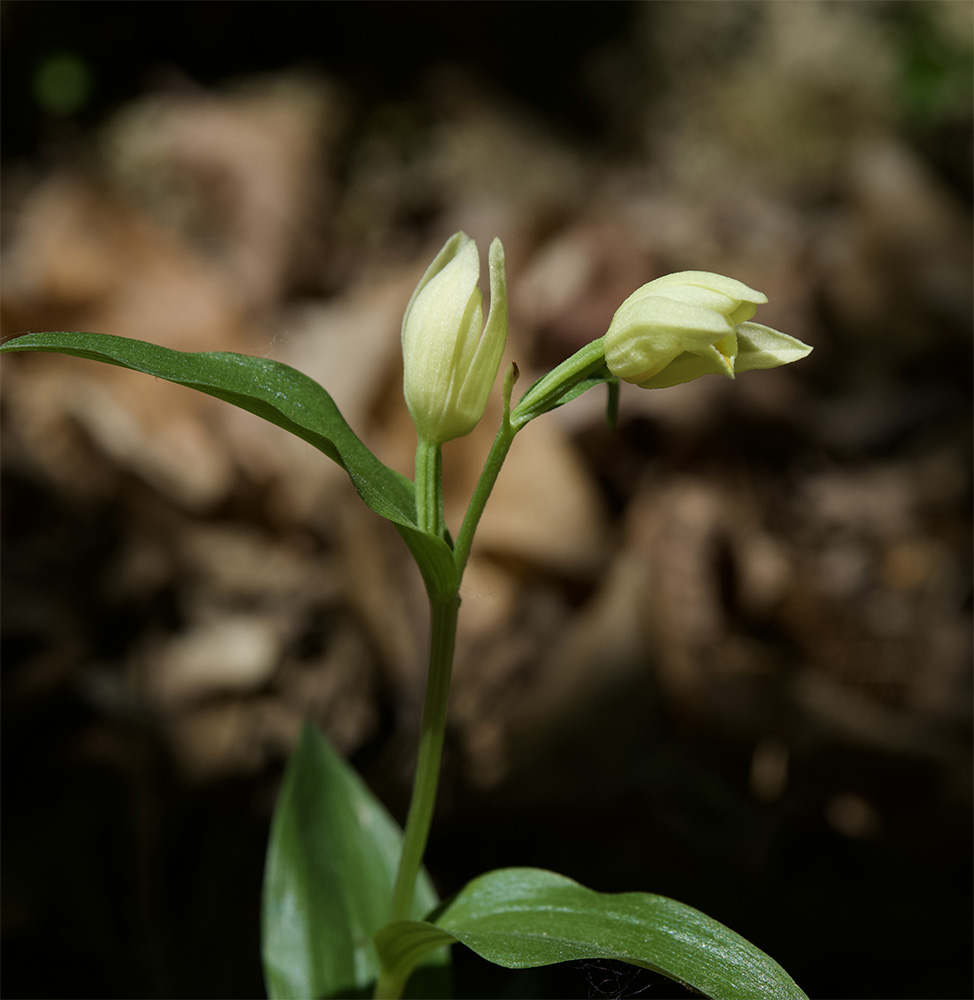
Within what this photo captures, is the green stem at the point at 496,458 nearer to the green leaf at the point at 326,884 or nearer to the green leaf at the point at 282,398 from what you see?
the green leaf at the point at 282,398

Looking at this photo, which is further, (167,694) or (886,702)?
(886,702)

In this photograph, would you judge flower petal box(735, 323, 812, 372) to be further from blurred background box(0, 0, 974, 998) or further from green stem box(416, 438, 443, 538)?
blurred background box(0, 0, 974, 998)

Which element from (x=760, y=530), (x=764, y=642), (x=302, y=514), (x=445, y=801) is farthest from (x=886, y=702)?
(x=302, y=514)

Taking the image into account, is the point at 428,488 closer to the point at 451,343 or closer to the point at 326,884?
the point at 451,343

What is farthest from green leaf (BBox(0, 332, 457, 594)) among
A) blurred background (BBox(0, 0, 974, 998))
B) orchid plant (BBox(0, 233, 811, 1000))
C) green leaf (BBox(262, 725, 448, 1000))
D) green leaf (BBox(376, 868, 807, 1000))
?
→ green leaf (BBox(262, 725, 448, 1000))

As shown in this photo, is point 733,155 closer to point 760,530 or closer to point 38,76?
point 760,530

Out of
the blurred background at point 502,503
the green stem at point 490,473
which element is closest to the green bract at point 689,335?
the green stem at point 490,473

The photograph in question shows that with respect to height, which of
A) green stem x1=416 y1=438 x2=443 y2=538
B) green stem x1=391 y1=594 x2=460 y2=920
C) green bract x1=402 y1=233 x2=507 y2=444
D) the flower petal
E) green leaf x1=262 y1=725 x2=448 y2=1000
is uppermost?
green bract x1=402 y1=233 x2=507 y2=444
